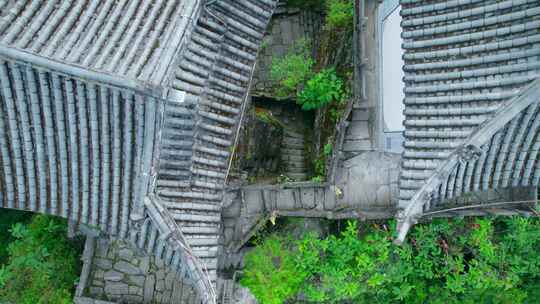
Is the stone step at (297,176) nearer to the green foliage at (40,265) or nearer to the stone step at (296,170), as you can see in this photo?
the stone step at (296,170)

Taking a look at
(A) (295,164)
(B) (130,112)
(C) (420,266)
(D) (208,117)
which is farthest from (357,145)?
(B) (130,112)

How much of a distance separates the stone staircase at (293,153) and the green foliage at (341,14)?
12.7 ft

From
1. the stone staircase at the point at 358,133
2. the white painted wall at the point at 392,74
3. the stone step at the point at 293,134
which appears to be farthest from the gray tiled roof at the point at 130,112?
the stone step at the point at 293,134

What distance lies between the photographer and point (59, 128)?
867 centimetres

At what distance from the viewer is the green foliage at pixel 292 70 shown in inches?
555

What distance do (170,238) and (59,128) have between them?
9.96 ft

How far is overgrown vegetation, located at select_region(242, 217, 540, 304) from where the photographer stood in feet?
35.8

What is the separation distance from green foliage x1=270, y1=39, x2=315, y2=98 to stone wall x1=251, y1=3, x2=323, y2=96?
667 mm

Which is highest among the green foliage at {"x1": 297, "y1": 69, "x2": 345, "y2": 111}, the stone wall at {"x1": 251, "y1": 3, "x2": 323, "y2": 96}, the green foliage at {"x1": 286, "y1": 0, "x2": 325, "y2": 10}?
the green foliage at {"x1": 286, "y1": 0, "x2": 325, "y2": 10}

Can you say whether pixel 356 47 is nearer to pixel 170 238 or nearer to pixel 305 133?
pixel 305 133

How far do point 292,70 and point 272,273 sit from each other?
249 inches

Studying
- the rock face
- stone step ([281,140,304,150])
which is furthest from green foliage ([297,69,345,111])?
stone step ([281,140,304,150])

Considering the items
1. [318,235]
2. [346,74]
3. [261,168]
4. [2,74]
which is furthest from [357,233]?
[2,74]

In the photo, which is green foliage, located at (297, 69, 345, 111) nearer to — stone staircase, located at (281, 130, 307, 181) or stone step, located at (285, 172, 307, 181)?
stone staircase, located at (281, 130, 307, 181)
